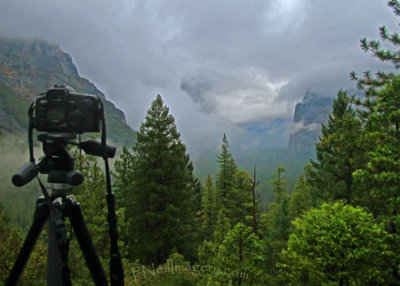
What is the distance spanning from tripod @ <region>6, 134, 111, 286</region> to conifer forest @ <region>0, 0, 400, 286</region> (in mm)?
6453

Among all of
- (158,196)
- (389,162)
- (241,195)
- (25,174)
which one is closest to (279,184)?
(241,195)

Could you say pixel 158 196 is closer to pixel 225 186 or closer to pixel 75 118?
pixel 225 186

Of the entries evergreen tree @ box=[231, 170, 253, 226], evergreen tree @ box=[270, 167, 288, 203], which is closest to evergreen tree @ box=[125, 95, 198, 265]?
evergreen tree @ box=[231, 170, 253, 226]

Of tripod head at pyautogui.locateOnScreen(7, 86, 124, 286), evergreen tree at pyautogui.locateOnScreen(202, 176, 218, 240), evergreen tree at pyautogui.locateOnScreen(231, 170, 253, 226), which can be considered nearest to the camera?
tripod head at pyautogui.locateOnScreen(7, 86, 124, 286)

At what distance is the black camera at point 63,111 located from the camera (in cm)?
183

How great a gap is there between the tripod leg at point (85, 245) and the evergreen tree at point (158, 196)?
1523cm

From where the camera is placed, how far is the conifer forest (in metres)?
8.16

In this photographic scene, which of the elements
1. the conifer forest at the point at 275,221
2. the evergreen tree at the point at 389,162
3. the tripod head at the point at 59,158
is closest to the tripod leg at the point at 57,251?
the tripod head at the point at 59,158

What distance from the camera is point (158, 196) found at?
1722 cm

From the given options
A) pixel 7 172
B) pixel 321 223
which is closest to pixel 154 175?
pixel 321 223

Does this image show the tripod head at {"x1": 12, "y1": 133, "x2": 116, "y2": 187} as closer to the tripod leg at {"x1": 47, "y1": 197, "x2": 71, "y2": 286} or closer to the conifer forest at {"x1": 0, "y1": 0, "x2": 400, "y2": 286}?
the tripod leg at {"x1": 47, "y1": 197, "x2": 71, "y2": 286}

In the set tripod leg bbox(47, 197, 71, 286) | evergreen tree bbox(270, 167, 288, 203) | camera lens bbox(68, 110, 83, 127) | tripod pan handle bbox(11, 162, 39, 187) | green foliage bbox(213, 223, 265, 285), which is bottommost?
green foliage bbox(213, 223, 265, 285)

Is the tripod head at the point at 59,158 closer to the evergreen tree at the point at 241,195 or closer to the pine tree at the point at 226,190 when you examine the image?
the pine tree at the point at 226,190

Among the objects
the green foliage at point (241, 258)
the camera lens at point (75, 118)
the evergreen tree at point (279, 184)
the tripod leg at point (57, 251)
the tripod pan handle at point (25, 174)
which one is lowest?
the green foliage at point (241, 258)
